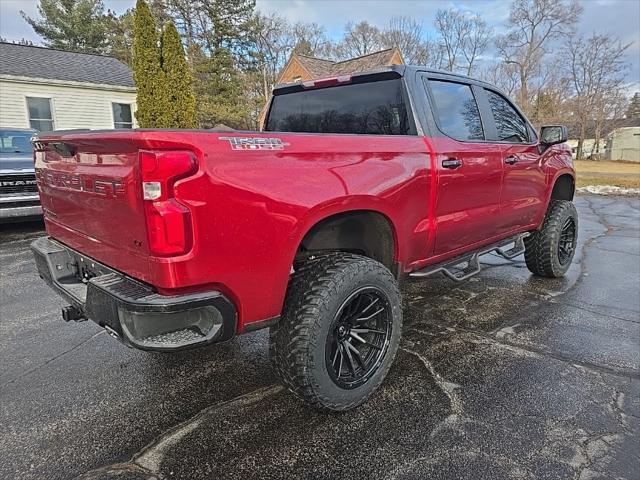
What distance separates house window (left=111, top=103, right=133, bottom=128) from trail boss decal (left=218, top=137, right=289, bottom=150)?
18.6 metres

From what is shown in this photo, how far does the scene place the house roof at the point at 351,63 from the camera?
25311 millimetres

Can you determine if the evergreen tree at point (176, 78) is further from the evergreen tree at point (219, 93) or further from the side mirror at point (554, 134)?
the side mirror at point (554, 134)

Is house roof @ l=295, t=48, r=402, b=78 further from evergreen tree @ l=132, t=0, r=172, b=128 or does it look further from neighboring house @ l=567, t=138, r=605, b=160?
neighboring house @ l=567, t=138, r=605, b=160

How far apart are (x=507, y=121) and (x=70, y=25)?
126ft

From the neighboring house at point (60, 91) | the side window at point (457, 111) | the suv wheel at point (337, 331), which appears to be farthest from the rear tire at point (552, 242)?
the neighboring house at point (60, 91)

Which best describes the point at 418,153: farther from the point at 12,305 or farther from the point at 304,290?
the point at 12,305

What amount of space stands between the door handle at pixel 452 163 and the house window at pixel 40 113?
17286mm

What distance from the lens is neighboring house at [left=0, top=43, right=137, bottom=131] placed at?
15.7 metres

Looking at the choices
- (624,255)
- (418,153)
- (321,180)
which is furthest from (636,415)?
(624,255)

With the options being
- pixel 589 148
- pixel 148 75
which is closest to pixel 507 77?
pixel 589 148

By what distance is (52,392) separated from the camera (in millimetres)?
2758

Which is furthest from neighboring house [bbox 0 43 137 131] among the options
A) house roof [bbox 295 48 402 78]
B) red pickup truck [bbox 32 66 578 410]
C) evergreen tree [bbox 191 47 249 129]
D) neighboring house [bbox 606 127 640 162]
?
neighboring house [bbox 606 127 640 162]

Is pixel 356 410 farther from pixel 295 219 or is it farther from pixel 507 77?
pixel 507 77

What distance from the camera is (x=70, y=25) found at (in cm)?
3309
